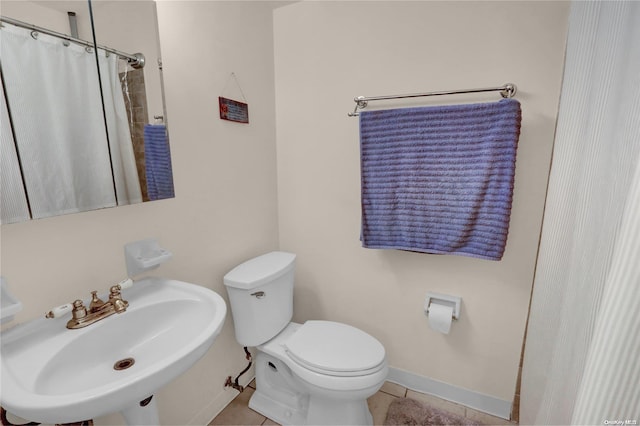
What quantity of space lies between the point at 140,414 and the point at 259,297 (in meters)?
0.58

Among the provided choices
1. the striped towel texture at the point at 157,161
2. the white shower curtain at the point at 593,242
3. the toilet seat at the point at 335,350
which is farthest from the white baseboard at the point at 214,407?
the white shower curtain at the point at 593,242

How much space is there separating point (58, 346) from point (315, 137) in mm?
1313

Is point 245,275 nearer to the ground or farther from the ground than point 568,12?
nearer to the ground

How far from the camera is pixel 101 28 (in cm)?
89

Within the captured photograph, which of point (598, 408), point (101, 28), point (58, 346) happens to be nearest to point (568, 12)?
point (598, 408)

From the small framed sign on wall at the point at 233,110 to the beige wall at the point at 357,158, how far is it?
0.91 feet

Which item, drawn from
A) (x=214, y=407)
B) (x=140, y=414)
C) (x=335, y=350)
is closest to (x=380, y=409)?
(x=335, y=350)

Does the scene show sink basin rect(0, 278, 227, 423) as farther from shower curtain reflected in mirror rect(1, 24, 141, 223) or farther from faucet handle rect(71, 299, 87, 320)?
shower curtain reflected in mirror rect(1, 24, 141, 223)

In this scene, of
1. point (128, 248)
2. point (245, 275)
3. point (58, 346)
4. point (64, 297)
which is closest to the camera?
point (58, 346)

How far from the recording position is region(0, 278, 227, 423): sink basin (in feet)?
1.91

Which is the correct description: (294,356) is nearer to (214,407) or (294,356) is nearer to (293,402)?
(293,402)

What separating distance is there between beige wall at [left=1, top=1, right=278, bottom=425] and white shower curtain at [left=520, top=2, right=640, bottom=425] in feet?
3.99

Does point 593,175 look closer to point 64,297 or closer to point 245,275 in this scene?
point 245,275

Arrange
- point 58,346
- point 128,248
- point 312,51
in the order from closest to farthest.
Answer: point 58,346, point 128,248, point 312,51
